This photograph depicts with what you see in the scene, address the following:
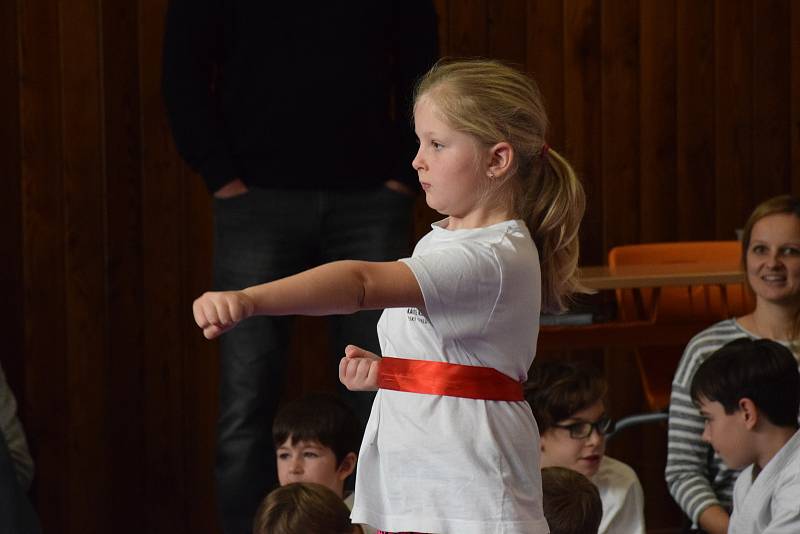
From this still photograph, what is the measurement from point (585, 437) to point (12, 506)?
4.46 ft

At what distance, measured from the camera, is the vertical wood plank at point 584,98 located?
459cm

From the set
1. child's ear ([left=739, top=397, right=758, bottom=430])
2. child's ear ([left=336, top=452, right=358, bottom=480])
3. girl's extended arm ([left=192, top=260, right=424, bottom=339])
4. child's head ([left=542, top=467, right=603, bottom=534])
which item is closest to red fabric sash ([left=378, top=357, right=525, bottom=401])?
girl's extended arm ([left=192, top=260, right=424, bottom=339])

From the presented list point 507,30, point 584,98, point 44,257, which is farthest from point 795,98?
point 44,257

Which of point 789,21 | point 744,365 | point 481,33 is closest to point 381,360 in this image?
point 744,365

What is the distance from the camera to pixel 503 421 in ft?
5.74

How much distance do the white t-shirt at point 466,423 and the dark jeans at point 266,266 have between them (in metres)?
1.48

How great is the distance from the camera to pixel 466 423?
1.73 meters

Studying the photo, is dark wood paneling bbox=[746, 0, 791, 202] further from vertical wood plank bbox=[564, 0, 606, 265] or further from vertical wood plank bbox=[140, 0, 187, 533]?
vertical wood plank bbox=[140, 0, 187, 533]

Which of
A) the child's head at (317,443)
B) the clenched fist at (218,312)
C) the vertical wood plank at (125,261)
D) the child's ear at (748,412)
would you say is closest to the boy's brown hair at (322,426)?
the child's head at (317,443)

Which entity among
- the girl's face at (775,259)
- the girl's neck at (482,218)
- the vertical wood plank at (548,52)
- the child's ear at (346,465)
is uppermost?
the vertical wood plank at (548,52)

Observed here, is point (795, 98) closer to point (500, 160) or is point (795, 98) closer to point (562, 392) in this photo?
point (562, 392)

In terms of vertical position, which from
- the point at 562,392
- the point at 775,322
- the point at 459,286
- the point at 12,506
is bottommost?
the point at 12,506

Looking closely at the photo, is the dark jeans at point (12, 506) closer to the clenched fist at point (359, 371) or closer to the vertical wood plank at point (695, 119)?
the clenched fist at point (359, 371)

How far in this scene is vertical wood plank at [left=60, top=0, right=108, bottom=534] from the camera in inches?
158
